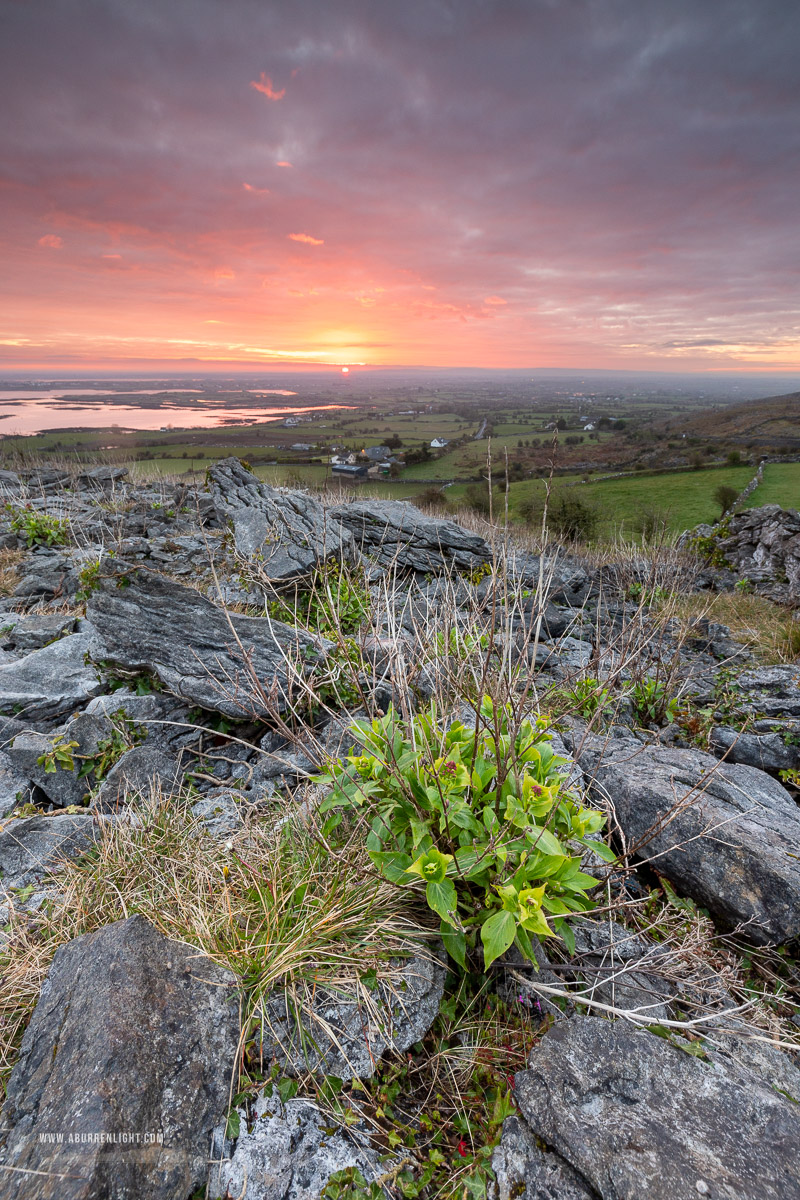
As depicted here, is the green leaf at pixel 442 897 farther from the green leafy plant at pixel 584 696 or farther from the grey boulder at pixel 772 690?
the grey boulder at pixel 772 690

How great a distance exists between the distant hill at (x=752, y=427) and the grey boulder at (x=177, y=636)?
57119 millimetres

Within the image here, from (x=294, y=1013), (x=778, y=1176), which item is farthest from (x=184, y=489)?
(x=778, y=1176)

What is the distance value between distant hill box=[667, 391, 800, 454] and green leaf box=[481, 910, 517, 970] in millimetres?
58664

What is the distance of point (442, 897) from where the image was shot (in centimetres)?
241

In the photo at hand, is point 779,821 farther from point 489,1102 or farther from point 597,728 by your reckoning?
point 489,1102

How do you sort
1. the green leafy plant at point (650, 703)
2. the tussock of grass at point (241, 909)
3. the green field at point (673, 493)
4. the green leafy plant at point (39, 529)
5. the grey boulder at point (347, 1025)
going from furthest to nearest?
the green field at point (673, 493), the green leafy plant at point (39, 529), the green leafy plant at point (650, 703), the tussock of grass at point (241, 909), the grey boulder at point (347, 1025)

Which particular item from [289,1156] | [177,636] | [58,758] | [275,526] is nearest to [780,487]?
[275,526]

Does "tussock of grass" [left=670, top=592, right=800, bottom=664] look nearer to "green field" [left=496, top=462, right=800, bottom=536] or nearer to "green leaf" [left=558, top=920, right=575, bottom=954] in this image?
"green leaf" [left=558, top=920, right=575, bottom=954]

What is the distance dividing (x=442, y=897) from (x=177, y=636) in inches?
177

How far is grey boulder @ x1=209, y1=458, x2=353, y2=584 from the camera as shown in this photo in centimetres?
775

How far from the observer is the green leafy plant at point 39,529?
10.6m

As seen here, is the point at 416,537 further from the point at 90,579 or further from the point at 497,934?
the point at 497,934

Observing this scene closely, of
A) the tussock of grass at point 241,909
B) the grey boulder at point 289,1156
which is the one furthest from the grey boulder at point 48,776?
the grey boulder at point 289,1156

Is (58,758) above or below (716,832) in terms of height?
below
